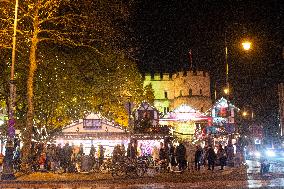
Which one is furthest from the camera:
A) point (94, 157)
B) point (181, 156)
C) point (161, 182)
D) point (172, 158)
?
point (94, 157)

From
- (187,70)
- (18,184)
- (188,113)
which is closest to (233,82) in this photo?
(187,70)

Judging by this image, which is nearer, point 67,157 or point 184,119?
point 67,157

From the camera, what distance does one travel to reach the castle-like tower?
310ft

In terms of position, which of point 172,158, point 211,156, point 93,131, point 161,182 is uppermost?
point 93,131

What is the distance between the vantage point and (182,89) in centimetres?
9669

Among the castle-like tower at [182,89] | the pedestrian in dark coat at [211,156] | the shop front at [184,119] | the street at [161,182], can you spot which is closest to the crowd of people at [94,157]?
the pedestrian in dark coat at [211,156]

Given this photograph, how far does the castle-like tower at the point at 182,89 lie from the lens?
310ft

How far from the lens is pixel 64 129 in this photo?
105ft

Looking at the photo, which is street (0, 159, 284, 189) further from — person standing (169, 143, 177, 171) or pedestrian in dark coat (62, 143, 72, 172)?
pedestrian in dark coat (62, 143, 72, 172)

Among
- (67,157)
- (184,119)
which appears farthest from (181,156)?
(184,119)

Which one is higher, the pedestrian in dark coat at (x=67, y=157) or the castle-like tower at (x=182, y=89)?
the castle-like tower at (x=182, y=89)

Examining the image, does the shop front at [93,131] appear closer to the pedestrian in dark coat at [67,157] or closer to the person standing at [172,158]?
the pedestrian in dark coat at [67,157]

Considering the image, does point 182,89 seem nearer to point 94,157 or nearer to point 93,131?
point 93,131

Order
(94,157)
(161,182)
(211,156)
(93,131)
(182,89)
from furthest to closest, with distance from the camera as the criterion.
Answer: (182,89) < (93,131) < (94,157) < (211,156) < (161,182)
